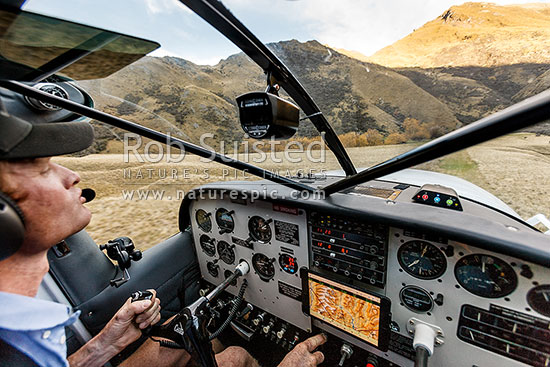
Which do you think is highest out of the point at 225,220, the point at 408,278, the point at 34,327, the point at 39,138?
the point at 39,138

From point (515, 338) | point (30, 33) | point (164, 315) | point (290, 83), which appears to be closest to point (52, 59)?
point (30, 33)

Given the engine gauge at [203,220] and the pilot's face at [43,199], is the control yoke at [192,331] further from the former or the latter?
the engine gauge at [203,220]

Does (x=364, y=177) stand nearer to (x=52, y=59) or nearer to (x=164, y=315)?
(x=52, y=59)

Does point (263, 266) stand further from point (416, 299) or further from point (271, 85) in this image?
point (271, 85)

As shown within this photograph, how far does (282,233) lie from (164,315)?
4.95 ft

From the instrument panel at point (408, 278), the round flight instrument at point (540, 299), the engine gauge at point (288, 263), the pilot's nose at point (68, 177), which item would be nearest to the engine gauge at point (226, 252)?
the instrument panel at point (408, 278)

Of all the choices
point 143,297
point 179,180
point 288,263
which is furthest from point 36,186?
point 179,180

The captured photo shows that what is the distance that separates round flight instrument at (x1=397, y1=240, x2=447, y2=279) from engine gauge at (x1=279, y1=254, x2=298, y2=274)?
2.49ft

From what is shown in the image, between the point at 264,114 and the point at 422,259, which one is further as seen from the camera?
the point at 422,259

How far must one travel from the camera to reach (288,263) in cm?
180

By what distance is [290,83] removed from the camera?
104cm

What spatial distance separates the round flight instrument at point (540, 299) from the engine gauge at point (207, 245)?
7.26 ft

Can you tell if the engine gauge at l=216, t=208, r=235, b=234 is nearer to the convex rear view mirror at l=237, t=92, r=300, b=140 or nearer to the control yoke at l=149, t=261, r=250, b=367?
the control yoke at l=149, t=261, r=250, b=367

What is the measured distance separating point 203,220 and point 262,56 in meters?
1.79
